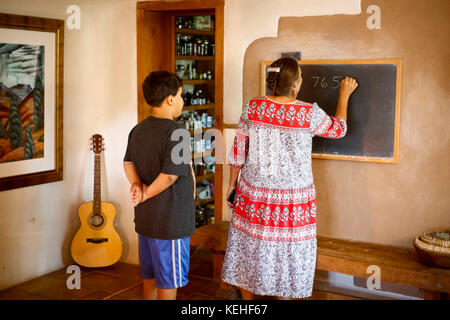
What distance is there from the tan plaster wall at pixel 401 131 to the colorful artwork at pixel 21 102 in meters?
1.73

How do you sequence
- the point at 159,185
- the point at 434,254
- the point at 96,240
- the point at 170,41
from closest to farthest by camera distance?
the point at 159,185, the point at 434,254, the point at 96,240, the point at 170,41

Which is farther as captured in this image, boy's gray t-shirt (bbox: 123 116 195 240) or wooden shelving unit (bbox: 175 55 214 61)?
wooden shelving unit (bbox: 175 55 214 61)

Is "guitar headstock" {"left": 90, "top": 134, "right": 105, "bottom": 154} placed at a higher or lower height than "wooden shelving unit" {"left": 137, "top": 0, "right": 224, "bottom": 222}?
lower

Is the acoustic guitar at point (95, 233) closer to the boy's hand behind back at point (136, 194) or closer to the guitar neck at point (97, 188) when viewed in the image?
the guitar neck at point (97, 188)

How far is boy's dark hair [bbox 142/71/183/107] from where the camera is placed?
8.66 ft

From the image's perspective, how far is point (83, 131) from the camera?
14.4 ft

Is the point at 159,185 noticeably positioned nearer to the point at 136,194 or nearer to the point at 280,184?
the point at 136,194

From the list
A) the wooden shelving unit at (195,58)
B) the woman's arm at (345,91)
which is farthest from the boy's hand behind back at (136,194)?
the wooden shelving unit at (195,58)

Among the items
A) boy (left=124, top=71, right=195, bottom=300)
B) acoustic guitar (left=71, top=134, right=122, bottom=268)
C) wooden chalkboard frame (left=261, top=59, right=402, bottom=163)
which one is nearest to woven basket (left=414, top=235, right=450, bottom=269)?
wooden chalkboard frame (left=261, top=59, right=402, bottom=163)

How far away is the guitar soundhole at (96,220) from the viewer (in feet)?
14.1

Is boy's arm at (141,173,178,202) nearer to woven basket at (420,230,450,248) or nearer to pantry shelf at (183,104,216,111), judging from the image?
woven basket at (420,230,450,248)

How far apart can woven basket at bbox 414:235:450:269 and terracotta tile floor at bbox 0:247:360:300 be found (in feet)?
2.59

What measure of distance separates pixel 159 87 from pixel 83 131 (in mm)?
1935

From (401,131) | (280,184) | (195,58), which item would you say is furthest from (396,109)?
(195,58)
